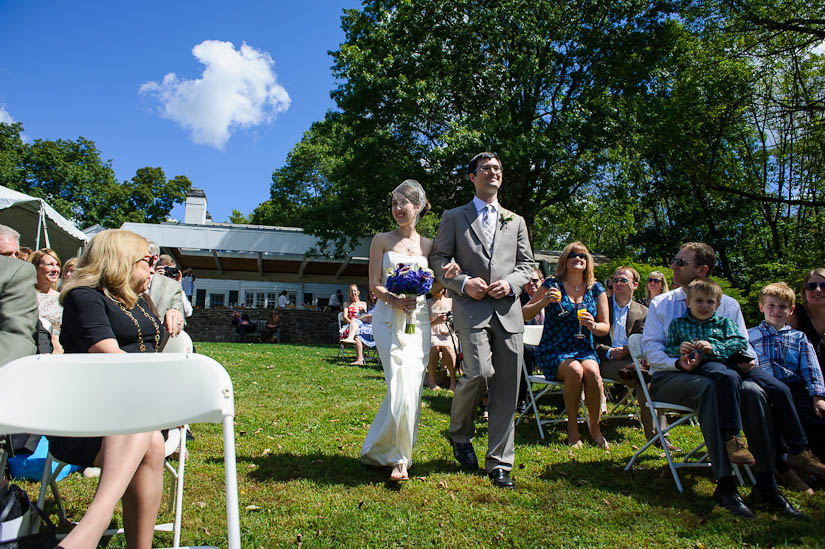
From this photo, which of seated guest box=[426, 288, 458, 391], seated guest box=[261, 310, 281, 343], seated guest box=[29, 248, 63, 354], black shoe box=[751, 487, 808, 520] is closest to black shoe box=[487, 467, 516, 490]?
black shoe box=[751, 487, 808, 520]

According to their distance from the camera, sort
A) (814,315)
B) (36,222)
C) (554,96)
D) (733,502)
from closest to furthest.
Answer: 1. (733,502)
2. (814,315)
3. (36,222)
4. (554,96)

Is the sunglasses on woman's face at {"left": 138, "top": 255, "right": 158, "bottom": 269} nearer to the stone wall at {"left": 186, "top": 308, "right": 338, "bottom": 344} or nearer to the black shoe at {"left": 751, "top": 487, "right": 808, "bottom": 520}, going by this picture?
the black shoe at {"left": 751, "top": 487, "right": 808, "bottom": 520}

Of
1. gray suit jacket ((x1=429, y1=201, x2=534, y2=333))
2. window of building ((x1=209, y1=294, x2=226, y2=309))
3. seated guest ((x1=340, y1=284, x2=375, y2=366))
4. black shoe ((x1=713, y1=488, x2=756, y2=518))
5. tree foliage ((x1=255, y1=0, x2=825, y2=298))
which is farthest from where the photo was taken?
window of building ((x1=209, y1=294, x2=226, y2=309))

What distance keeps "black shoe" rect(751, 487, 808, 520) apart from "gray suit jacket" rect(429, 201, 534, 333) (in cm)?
183

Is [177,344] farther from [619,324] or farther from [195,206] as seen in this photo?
[195,206]

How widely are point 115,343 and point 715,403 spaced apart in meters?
3.57

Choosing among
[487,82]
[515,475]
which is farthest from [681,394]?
[487,82]

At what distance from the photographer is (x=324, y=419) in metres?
5.69

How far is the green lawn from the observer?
113 inches

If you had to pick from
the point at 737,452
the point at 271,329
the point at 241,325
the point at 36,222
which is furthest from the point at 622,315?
the point at 241,325

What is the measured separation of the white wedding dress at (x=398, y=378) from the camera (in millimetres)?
3664

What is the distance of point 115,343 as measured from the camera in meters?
2.51

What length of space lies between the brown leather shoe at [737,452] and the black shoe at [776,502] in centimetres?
26

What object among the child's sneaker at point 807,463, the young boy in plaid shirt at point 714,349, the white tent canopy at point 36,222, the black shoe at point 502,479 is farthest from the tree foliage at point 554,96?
the black shoe at point 502,479
